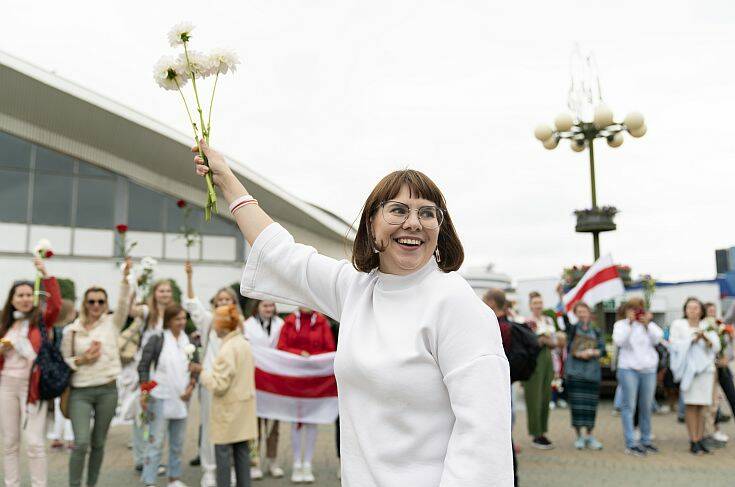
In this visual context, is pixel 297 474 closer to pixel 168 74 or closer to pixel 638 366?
pixel 638 366

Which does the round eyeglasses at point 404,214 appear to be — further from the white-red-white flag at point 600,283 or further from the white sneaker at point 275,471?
the white-red-white flag at point 600,283

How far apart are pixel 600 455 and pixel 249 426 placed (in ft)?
15.9

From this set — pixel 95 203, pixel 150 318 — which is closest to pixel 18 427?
pixel 150 318

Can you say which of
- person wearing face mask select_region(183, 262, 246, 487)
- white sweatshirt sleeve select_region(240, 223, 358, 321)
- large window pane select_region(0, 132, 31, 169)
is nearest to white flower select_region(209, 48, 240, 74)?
white sweatshirt sleeve select_region(240, 223, 358, 321)

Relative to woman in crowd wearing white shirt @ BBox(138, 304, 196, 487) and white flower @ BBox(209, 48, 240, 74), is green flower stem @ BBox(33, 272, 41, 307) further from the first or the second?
white flower @ BBox(209, 48, 240, 74)

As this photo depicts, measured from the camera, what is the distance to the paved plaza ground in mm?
7146

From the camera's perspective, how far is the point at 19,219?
25.1m

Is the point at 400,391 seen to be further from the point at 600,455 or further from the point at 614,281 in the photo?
the point at 614,281

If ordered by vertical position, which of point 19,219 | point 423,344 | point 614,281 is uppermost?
point 19,219

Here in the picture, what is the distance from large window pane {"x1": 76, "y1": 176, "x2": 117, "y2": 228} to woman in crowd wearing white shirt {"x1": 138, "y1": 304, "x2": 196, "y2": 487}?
21216 millimetres

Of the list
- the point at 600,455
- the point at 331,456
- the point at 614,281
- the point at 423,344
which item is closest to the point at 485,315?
the point at 423,344

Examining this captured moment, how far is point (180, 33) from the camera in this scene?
2285 mm

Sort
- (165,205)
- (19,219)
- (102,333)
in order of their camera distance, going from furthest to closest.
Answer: (165,205) < (19,219) < (102,333)

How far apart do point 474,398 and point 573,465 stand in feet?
23.4
